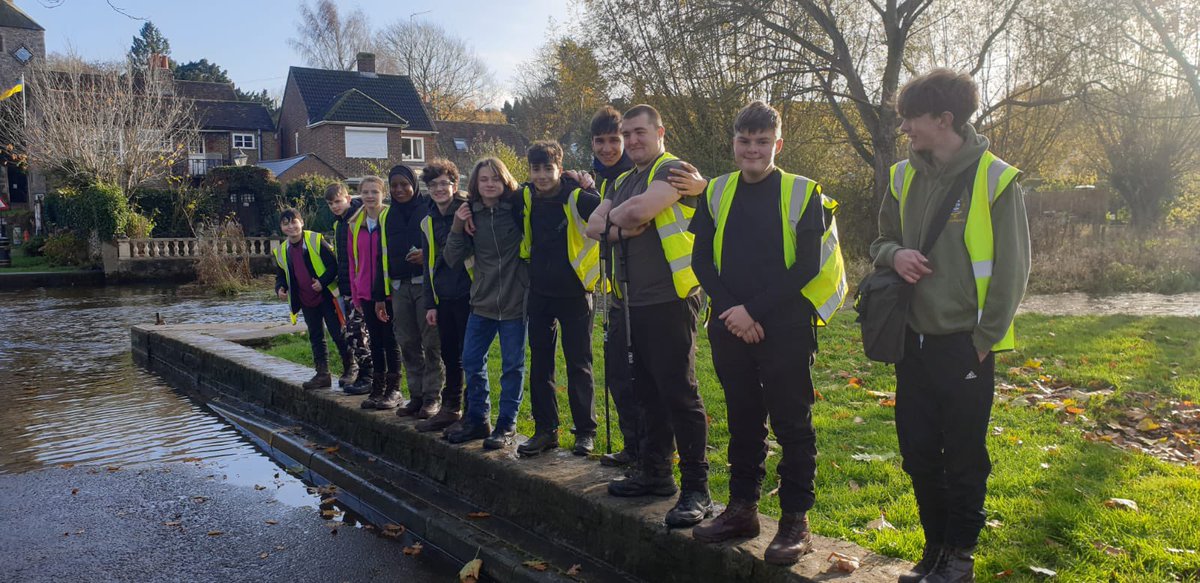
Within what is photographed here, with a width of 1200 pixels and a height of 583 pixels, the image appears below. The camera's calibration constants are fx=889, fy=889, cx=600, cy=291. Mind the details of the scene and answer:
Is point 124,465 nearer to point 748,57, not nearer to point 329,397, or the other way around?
point 329,397

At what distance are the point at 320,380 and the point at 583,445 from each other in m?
3.89

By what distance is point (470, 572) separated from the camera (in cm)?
502

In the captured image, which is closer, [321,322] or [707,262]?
[707,262]

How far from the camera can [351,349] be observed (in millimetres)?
8562

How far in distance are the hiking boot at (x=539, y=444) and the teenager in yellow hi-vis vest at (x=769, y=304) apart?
1.87 meters

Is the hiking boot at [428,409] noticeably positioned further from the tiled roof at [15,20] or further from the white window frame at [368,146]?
the tiled roof at [15,20]

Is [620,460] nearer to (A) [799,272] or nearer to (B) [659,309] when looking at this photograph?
(B) [659,309]

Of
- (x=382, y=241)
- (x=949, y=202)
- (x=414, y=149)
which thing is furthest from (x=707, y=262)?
(x=414, y=149)

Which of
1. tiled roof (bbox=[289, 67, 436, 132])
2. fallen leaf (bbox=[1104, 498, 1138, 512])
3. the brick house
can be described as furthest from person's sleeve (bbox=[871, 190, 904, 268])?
tiled roof (bbox=[289, 67, 436, 132])

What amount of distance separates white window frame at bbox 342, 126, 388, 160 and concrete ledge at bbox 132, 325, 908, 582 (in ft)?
136

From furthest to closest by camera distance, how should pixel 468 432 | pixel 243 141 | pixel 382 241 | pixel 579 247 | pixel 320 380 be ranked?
pixel 243 141 < pixel 320 380 < pixel 382 241 < pixel 468 432 < pixel 579 247

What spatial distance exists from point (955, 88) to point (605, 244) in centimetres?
201

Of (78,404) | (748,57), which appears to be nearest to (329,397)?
(78,404)

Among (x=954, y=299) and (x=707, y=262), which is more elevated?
(x=707, y=262)
